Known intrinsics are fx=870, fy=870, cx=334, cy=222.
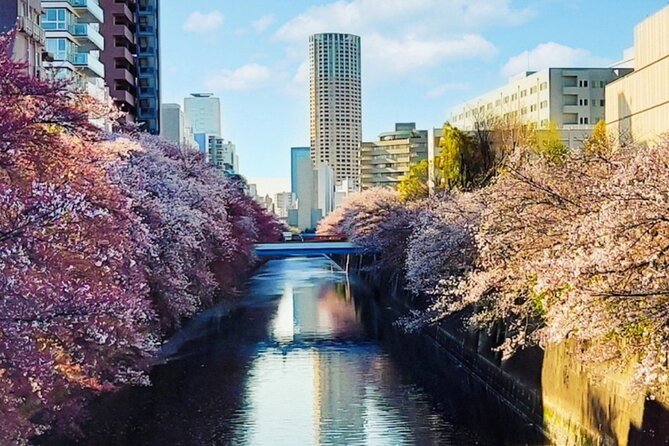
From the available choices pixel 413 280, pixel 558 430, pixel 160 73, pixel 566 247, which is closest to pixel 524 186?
pixel 566 247

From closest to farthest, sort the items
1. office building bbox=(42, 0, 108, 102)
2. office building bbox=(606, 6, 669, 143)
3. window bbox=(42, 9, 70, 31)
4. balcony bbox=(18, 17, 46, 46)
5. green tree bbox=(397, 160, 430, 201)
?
balcony bbox=(18, 17, 46, 46) → office building bbox=(606, 6, 669, 143) → office building bbox=(42, 0, 108, 102) → window bbox=(42, 9, 70, 31) → green tree bbox=(397, 160, 430, 201)

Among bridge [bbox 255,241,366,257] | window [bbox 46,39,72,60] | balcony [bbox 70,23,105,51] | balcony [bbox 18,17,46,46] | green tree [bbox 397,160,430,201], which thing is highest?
balcony [bbox 70,23,105,51]

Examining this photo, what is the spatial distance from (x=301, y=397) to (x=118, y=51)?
1514 inches

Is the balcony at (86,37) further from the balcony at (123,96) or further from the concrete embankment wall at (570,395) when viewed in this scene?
the concrete embankment wall at (570,395)

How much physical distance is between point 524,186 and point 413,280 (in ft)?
35.1

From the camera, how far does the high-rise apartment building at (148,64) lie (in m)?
63.7

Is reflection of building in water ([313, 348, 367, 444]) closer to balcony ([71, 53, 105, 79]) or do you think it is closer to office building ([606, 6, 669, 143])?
office building ([606, 6, 669, 143])

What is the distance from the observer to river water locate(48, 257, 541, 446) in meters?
17.3

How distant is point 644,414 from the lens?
43.6 ft

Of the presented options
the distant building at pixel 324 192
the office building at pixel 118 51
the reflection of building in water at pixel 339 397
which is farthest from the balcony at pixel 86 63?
the distant building at pixel 324 192

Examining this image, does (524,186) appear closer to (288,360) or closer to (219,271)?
(288,360)

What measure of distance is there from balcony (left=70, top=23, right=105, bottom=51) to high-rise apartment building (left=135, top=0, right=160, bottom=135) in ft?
49.0

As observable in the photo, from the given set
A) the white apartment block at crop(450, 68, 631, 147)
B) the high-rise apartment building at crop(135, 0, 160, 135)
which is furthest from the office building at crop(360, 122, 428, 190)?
the high-rise apartment building at crop(135, 0, 160, 135)

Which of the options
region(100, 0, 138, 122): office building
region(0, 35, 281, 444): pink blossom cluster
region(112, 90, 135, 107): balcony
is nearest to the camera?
region(0, 35, 281, 444): pink blossom cluster
